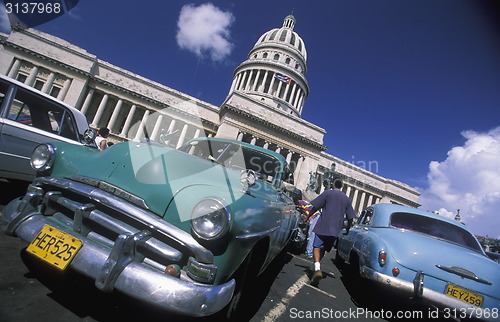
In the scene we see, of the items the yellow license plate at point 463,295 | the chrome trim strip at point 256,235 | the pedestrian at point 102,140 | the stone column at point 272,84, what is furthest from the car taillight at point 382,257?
the stone column at point 272,84

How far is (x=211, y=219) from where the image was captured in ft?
4.97

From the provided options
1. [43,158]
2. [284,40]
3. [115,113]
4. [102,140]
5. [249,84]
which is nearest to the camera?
[43,158]

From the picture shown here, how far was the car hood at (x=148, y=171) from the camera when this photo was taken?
1.71 meters

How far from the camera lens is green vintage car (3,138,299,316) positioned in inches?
55.7

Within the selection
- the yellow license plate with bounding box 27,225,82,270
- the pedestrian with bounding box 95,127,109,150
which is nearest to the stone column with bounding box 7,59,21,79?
the pedestrian with bounding box 95,127,109,150

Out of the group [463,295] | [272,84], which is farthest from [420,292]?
[272,84]

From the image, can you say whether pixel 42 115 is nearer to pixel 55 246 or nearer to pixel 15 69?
pixel 55 246

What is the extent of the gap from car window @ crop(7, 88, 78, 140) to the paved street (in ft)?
7.51

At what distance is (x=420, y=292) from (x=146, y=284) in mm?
3135

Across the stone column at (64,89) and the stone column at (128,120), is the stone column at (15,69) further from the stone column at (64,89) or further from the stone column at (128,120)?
the stone column at (128,120)

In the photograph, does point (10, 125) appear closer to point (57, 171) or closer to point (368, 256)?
point (57, 171)

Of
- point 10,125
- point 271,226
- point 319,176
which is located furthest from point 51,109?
point 319,176

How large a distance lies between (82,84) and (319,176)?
3455 cm

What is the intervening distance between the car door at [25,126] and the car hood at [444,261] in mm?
5446
